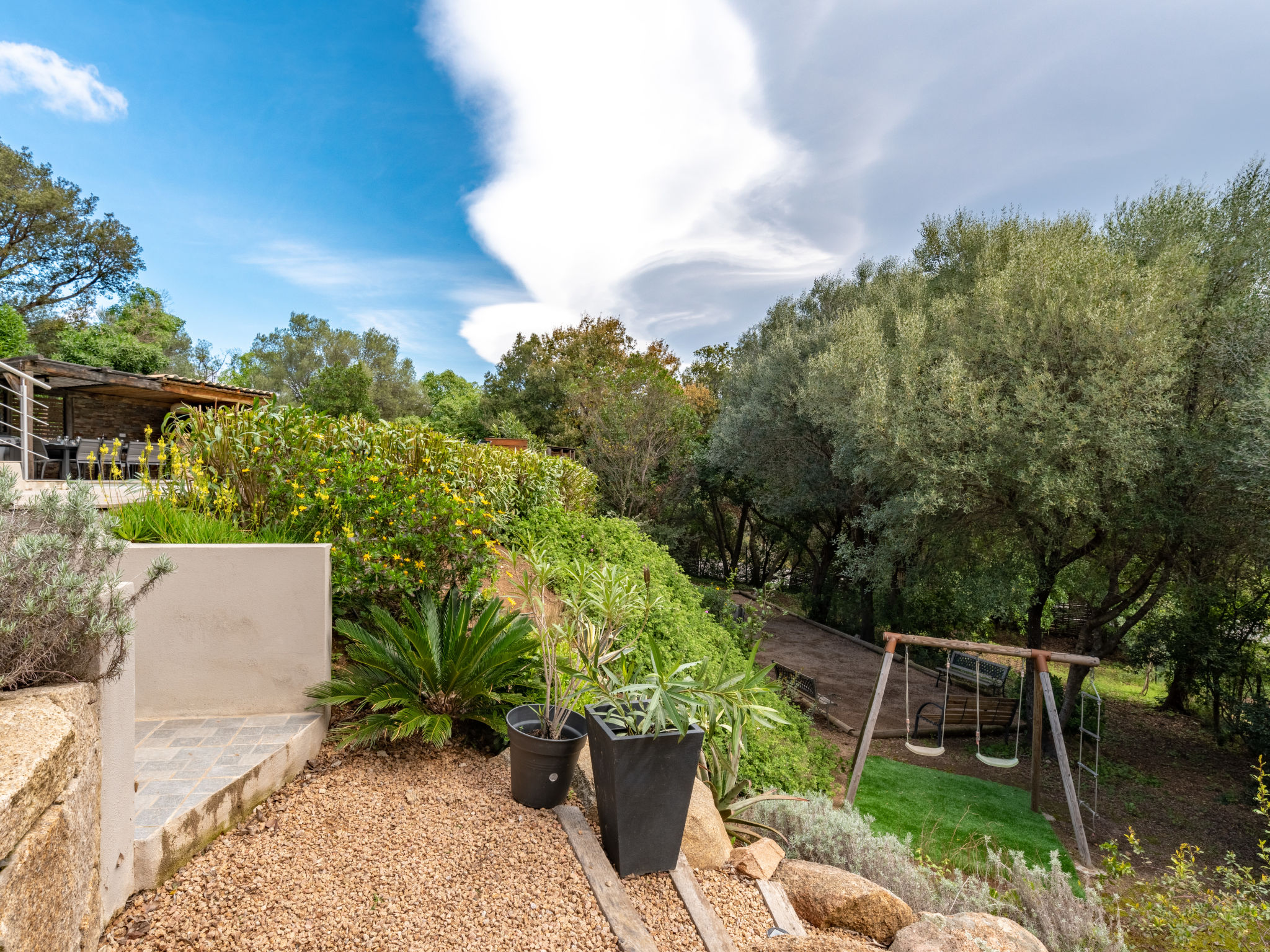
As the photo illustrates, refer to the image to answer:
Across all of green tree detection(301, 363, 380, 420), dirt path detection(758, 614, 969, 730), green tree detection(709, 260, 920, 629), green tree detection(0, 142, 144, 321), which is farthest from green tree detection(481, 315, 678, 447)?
green tree detection(0, 142, 144, 321)

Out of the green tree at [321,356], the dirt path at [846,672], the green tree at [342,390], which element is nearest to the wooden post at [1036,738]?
the dirt path at [846,672]

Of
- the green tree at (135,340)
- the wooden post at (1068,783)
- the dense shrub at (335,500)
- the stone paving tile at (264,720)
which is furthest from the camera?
the green tree at (135,340)

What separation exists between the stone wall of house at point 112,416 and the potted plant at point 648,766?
57.0 feet

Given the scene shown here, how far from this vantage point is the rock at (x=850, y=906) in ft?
9.17

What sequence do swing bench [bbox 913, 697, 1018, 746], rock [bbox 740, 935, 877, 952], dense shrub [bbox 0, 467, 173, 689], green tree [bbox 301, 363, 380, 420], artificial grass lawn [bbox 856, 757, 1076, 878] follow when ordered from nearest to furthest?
dense shrub [bbox 0, 467, 173, 689] < rock [bbox 740, 935, 877, 952] < artificial grass lawn [bbox 856, 757, 1076, 878] < swing bench [bbox 913, 697, 1018, 746] < green tree [bbox 301, 363, 380, 420]

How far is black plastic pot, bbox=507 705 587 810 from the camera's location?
273 centimetres

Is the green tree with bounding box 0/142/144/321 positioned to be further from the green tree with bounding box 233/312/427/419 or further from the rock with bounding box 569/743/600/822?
the rock with bounding box 569/743/600/822

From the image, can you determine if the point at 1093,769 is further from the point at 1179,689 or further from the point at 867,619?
the point at 867,619

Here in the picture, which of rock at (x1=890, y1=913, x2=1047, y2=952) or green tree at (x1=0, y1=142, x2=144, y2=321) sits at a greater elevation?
green tree at (x1=0, y1=142, x2=144, y2=321)

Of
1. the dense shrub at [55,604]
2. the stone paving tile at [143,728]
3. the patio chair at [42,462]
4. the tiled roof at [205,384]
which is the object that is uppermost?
the tiled roof at [205,384]

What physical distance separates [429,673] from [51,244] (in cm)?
3210

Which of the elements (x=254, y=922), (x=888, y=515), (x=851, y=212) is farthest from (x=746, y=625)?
(x=851, y=212)

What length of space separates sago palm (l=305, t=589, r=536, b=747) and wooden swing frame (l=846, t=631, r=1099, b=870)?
13.1 ft

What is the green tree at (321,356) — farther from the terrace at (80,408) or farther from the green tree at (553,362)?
the terrace at (80,408)
